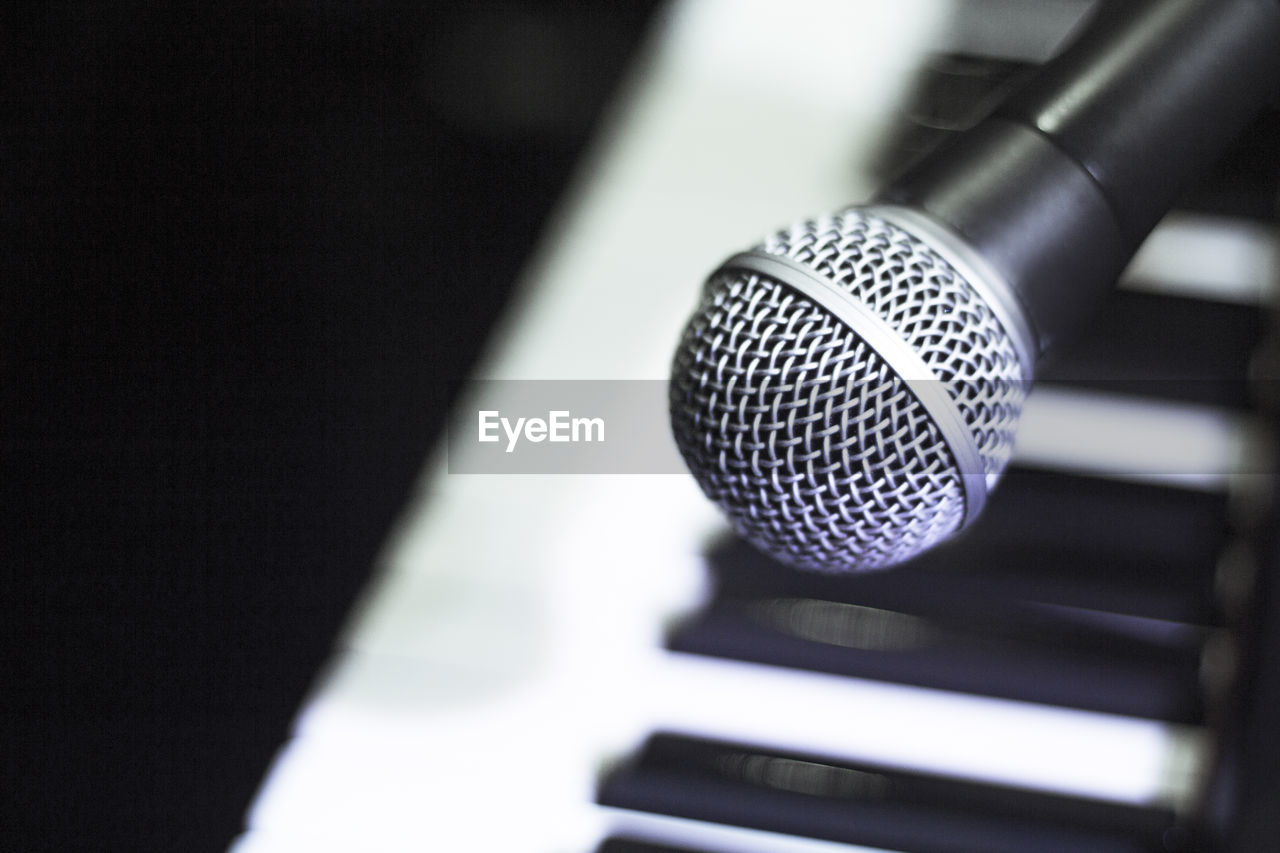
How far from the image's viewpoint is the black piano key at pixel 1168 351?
4.58 feet

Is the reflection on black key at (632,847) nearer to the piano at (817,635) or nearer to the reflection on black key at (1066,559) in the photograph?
the piano at (817,635)

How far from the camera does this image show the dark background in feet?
2.98

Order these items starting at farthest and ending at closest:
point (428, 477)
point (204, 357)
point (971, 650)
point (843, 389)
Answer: point (428, 477) < point (971, 650) < point (204, 357) < point (843, 389)

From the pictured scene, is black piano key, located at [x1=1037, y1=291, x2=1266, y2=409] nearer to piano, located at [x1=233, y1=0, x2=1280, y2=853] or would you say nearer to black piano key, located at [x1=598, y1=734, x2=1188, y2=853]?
piano, located at [x1=233, y1=0, x2=1280, y2=853]

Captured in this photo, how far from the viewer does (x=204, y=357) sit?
1.10 meters

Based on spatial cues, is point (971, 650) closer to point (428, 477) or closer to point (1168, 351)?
point (1168, 351)

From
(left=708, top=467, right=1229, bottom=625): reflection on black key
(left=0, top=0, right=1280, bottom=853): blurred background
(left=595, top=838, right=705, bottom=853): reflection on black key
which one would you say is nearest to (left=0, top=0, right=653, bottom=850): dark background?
(left=0, top=0, right=1280, bottom=853): blurred background

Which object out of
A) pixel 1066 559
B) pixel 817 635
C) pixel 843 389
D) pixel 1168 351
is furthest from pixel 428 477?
pixel 843 389

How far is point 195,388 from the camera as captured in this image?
42.7 inches

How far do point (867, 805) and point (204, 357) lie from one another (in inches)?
30.4

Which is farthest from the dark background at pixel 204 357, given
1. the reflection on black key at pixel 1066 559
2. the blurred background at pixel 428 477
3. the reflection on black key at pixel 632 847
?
the reflection on black key at pixel 1066 559

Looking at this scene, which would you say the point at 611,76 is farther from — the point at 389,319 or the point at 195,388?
the point at 195,388

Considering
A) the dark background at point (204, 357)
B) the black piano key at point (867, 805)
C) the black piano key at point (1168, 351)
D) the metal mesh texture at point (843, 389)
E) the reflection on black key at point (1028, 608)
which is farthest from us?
the black piano key at point (1168, 351)

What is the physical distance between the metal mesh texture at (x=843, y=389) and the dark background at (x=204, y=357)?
63 cm
